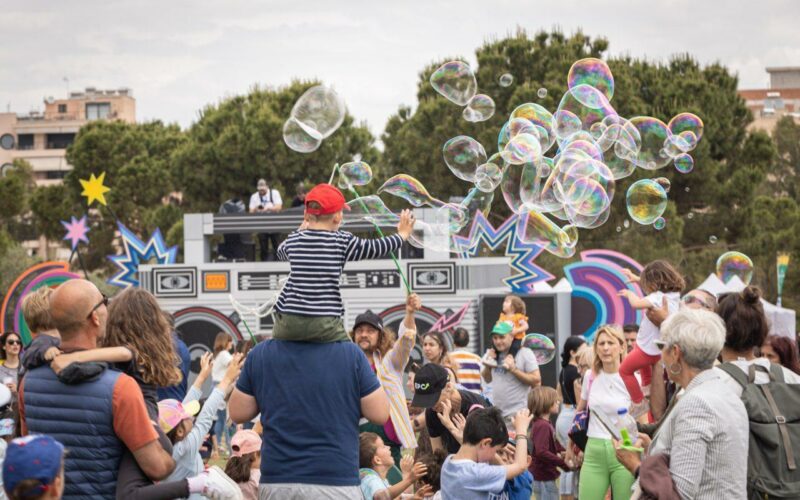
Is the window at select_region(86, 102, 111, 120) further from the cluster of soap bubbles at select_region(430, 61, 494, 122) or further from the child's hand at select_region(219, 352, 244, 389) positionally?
the child's hand at select_region(219, 352, 244, 389)

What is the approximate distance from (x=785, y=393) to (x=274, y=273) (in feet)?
51.4

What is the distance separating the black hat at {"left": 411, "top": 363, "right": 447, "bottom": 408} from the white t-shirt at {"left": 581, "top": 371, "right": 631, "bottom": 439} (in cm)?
102

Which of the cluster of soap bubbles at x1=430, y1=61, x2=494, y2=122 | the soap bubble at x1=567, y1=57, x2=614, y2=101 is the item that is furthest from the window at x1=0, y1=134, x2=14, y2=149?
the soap bubble at x1=567, y1=57, x2=614, y2=101

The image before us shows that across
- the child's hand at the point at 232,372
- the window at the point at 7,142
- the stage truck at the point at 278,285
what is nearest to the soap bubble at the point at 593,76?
the child's hand at the point at 232,372

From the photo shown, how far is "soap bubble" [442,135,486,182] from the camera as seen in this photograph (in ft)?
33.2

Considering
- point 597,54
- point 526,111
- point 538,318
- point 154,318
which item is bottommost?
point 538,318

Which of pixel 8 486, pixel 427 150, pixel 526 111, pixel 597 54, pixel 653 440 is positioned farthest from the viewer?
pixel 597 54

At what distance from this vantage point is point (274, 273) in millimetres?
19641

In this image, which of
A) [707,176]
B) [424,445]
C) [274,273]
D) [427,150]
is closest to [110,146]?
Result: [427,150]

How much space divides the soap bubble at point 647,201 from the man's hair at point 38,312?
18.8 ft

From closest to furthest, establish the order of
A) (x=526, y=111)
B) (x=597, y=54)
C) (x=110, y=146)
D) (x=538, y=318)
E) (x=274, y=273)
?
(x=526, y=111) < (x=538, y=318) < (x=274, y=273) < (x=597, y=54) < (x=110, y=146)

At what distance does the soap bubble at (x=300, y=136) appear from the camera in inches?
362

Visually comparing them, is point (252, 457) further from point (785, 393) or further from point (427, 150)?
point (427, 150)

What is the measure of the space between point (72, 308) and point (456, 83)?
6816 millimetres
